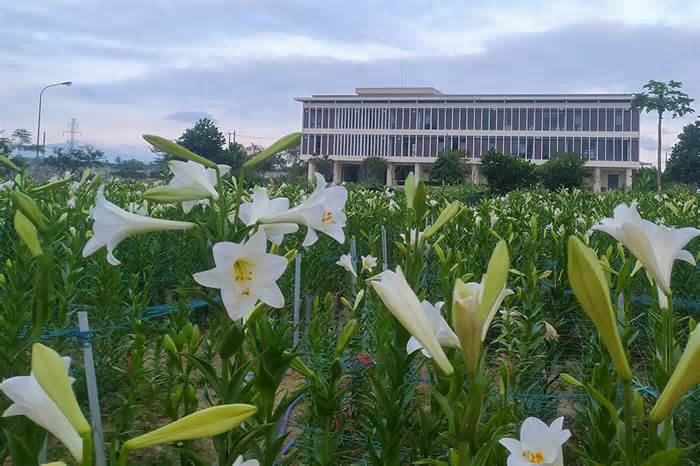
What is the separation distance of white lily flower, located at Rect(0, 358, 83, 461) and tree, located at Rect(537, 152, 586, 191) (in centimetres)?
2291

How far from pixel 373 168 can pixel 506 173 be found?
29.5 meters

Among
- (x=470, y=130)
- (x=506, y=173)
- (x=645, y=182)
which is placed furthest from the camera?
(x=470, y=130)

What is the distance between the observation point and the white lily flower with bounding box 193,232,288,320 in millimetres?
1025

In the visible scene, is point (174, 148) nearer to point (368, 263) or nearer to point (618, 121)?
point (368, 263)

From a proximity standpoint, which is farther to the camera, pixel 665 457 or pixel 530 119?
pixel 530 119

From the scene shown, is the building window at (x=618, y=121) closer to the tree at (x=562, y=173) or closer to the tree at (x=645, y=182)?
the tree at (x=562, y=173)

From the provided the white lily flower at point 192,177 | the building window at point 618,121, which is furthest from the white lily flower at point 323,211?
the building window at point 618,121

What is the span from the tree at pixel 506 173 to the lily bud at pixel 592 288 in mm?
19722

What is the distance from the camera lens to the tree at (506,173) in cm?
1998

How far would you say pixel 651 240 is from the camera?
1.07m

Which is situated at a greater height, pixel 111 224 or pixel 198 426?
pixel 111 224

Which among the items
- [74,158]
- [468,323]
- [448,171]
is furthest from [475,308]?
[74,158]

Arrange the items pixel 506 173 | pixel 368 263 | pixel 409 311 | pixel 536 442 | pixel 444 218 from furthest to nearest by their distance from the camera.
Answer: pixel 506 173
pixel 368 263
pixel 444 218
pixel 536 442
pixel 409 311

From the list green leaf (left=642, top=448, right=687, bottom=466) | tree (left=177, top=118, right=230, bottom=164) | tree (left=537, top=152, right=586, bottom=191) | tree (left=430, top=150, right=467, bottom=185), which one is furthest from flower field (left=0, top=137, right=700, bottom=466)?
tree (left=177, top=118, right=230, bottom=164)
